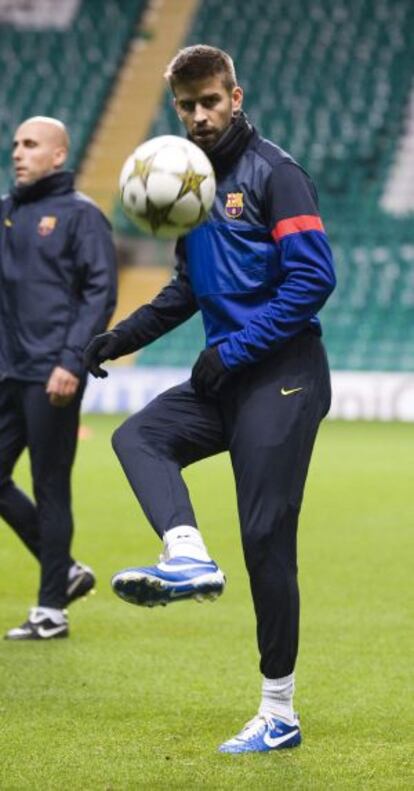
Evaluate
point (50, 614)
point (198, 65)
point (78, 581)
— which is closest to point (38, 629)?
point (50, 614)

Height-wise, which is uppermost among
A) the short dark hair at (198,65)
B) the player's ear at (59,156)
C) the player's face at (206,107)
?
the short dark hair at (198,65)

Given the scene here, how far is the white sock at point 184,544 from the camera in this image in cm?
425

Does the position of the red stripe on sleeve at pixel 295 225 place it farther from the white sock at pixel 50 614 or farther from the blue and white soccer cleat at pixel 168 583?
the white sock at pixel 50 614

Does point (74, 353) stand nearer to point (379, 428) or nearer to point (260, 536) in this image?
point (260, 536)

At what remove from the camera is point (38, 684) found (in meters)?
5.68

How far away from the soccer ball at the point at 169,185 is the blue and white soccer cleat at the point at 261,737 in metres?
1.47

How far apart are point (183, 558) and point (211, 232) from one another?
99 cm

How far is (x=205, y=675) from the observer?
19.3 feet

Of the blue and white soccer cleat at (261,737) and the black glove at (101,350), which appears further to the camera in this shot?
the black glove at (101,350)

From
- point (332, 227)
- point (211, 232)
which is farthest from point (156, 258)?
point (211, 232)

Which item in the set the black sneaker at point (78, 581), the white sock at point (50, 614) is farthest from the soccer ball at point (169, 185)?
the black sneaker at point (78, 581)

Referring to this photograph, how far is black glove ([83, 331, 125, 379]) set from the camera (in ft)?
15.7

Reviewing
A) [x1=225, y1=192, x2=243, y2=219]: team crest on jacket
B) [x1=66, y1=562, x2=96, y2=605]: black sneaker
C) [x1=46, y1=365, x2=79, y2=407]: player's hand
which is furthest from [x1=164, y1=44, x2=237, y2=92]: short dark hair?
[x1=66, y1=562, x2=96, y2=605]: black sneaker

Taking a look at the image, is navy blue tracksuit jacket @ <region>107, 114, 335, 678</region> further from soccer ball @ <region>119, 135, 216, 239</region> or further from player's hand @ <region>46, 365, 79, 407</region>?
player's hand @ <region>46, 365, 79, 407</region>
